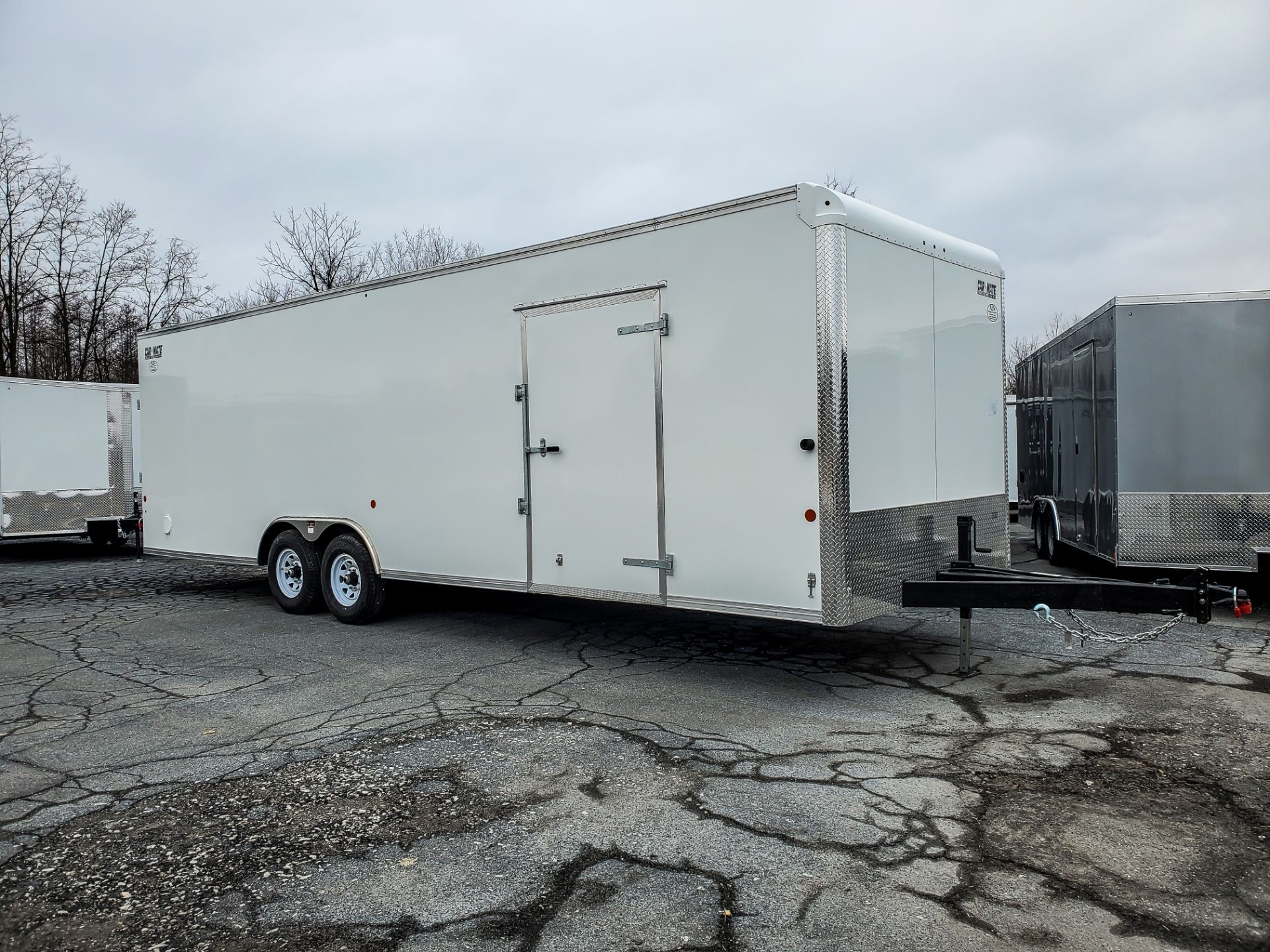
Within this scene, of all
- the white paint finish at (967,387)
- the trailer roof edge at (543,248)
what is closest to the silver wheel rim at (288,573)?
the trailer roof edge at (543,248)

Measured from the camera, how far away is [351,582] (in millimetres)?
8852

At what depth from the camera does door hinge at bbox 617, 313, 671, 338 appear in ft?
20.4

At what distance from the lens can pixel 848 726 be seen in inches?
207

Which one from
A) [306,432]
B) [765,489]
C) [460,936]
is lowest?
[460,936]

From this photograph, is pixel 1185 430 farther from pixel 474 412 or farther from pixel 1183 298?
pixel 474 412

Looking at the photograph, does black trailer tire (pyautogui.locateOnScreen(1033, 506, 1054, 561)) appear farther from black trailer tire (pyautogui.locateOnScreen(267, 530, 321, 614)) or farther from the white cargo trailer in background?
the white cargo trailer in background

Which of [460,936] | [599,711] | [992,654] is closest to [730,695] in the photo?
[599,711]

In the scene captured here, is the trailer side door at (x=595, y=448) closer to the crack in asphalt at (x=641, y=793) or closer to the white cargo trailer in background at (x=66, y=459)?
the crack in asphalt at (x=641, y=793)

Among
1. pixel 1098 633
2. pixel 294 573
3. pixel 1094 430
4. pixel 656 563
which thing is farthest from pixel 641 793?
pixel 1094 430

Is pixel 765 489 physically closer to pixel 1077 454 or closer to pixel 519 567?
pixel 519 567

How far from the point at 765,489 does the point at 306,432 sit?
516cm

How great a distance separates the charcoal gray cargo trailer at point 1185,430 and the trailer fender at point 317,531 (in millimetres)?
6811

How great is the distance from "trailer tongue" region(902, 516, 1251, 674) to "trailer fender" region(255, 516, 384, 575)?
4.86 metres

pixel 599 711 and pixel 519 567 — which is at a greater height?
pixel 519 567
